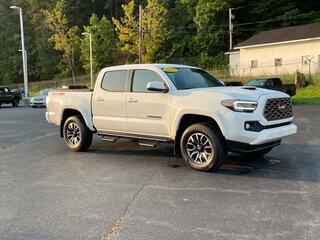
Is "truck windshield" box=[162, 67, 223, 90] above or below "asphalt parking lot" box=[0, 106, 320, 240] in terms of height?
above

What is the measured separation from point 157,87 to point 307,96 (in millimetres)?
25615

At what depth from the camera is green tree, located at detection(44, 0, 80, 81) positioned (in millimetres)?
69150

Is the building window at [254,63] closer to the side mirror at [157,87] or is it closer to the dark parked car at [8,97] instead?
the dark parked car at [8,97]

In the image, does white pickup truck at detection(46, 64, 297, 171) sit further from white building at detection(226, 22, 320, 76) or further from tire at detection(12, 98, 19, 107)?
white building at detection(226, 22, 320, 76)

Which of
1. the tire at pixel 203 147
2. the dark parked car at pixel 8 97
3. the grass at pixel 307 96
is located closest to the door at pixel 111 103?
the tire at pixel 203 147

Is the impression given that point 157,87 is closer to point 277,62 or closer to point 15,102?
point 15,102

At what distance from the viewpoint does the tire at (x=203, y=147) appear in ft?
25.7

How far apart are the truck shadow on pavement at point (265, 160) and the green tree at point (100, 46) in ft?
182

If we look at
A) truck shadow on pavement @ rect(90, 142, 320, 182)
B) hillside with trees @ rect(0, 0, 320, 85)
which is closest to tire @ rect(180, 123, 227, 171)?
truck shadow on pavement @ rect(90, 142, 320, 182)

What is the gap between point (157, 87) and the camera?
8.38 meters

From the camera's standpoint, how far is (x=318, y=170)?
26.1 ft

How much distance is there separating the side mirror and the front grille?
6.17 feet

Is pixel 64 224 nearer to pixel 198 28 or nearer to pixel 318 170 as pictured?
pixel 318 170

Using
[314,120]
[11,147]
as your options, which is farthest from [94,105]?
[314,120]
